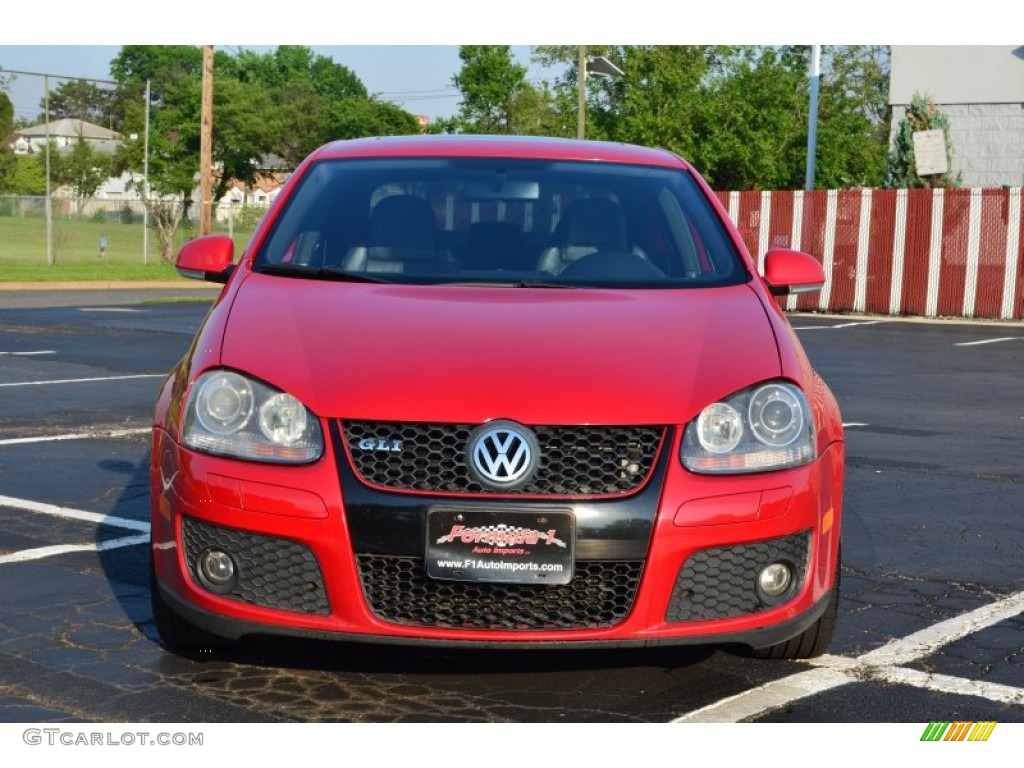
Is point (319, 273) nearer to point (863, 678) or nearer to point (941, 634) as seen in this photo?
point (863, 678)

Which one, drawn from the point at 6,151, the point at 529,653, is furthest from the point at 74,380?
the point at 6,151

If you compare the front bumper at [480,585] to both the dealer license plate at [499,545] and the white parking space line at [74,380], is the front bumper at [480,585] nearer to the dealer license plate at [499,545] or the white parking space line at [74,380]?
the dealer license plate at [499,545]

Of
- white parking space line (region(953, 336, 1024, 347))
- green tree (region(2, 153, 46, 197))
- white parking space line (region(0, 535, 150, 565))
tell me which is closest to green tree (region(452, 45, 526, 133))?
green tree (region(2, 153, 46, 197))

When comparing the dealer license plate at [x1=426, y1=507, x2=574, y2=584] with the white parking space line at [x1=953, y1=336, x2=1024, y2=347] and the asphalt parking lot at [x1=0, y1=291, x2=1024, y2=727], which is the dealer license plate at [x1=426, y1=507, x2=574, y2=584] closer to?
the asphalt parking lot at [x1=0, y1=291, x2=1024, y2=727]

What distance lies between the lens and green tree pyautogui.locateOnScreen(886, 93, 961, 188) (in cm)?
3111

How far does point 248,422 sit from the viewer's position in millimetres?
4301

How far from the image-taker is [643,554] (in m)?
4.12

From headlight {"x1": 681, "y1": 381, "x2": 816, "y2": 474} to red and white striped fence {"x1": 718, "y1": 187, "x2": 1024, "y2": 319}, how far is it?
2397 cm

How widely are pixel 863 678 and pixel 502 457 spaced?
4.51 ft

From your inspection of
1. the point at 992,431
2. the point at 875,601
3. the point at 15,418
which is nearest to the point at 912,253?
the point at 992,431

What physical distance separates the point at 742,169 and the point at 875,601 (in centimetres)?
4600

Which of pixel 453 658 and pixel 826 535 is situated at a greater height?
pixel 826 535

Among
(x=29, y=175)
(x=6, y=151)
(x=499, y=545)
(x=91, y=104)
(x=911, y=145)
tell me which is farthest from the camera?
(x=91, y=104)
